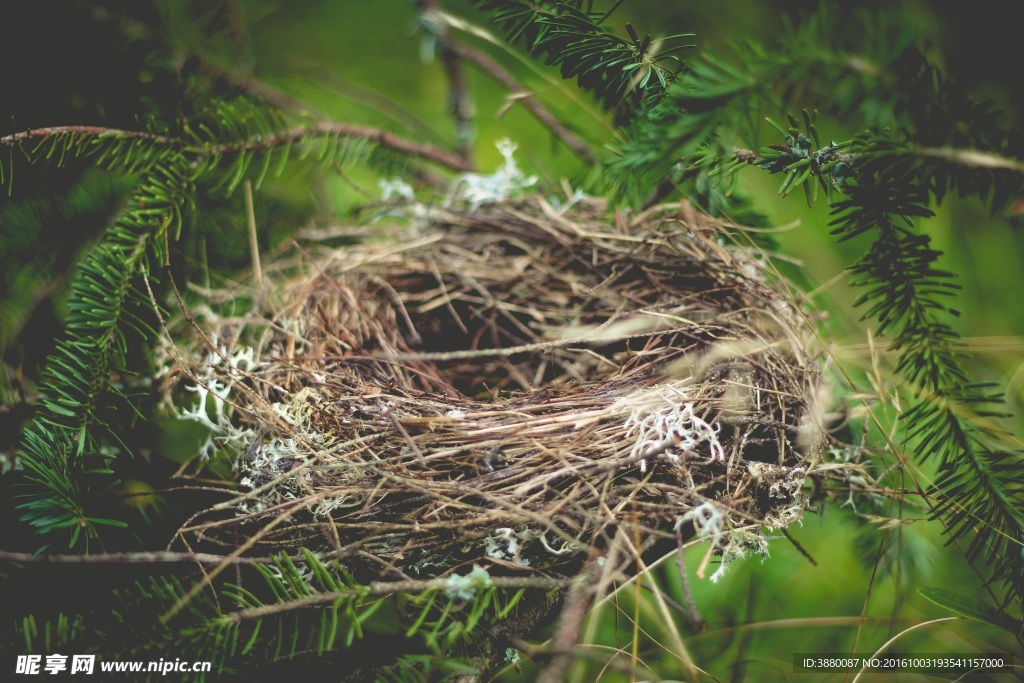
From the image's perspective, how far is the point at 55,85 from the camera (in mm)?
960

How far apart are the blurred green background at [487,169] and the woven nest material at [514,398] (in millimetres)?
138

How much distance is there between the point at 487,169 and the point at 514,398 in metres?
1.22

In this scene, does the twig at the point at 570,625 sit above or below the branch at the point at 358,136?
below

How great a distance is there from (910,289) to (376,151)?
40.3 inches

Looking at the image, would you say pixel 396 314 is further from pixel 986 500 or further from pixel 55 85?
pixel 986 500

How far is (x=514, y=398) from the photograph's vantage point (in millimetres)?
885

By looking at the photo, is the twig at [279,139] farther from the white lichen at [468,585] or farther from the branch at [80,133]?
the white lichen at [468,585]

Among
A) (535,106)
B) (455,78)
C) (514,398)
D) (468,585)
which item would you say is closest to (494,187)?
(535,106)

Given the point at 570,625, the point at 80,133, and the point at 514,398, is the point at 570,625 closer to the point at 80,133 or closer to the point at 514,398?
the point at 514,398

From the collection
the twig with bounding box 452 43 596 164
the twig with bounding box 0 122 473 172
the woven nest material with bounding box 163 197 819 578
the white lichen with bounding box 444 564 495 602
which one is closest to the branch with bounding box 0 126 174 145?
the twig with bounding box 0 122 473 172

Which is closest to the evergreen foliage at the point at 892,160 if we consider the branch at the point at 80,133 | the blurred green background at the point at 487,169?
the blurred green background at the point at 487,169

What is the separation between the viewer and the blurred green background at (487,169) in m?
0.97

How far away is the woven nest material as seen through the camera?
68 cm

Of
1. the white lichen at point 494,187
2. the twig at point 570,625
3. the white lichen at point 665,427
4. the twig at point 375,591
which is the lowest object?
the twig at point 375,591
